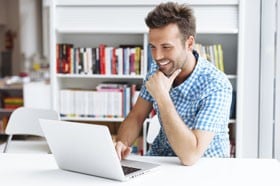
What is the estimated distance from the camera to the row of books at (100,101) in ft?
12.1

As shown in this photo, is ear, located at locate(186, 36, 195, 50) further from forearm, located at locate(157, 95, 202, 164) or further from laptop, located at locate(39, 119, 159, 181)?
laptop, located at locate(39, 119, 159, 181)

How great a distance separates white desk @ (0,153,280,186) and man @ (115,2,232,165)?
8 cm

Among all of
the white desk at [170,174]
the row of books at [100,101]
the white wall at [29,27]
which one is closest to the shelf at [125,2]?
the row of books at [100,101]

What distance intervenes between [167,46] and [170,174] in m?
0.58

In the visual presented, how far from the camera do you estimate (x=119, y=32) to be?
3.58 metres

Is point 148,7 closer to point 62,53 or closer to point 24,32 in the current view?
point 62,53

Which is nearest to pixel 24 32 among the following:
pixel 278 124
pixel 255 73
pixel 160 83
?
pixel 255 73

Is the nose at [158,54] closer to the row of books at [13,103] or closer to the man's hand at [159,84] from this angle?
the man's hand at [159,84]

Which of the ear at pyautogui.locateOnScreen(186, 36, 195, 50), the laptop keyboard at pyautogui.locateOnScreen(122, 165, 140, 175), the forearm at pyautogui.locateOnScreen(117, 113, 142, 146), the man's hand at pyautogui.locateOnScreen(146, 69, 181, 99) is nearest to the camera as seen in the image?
the laptop keyboard at pyautogui.locateOnScreen(122, 165, 140, 175)

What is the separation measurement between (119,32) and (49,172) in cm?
198

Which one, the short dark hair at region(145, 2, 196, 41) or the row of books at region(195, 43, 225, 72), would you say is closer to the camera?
the short dark hair at region(145, 2, 196, 41)

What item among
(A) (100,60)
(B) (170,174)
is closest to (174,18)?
(B) (170,174)

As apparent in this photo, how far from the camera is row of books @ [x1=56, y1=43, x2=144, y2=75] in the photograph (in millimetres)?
3648

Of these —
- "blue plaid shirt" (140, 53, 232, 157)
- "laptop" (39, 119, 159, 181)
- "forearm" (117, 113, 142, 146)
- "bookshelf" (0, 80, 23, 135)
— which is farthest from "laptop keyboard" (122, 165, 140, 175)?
"bookshelf" (0, 80, 23, 135)
